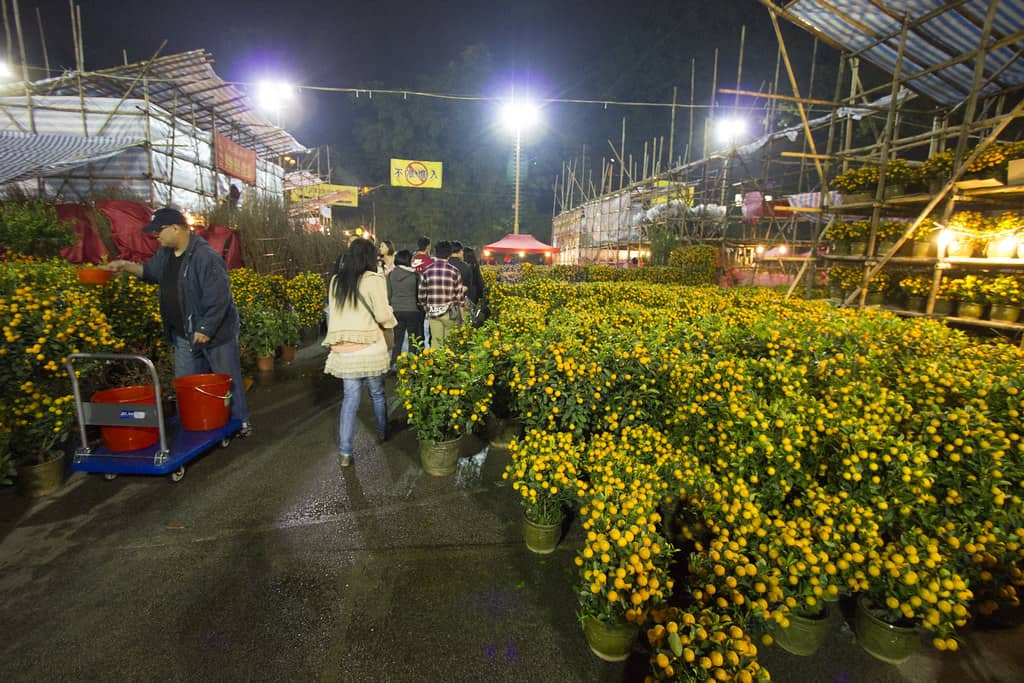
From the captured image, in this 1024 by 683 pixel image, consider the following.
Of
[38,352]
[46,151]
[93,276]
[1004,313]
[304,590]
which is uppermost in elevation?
[46,151]

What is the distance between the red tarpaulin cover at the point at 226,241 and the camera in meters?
10.3

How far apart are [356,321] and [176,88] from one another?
1597 centimetres

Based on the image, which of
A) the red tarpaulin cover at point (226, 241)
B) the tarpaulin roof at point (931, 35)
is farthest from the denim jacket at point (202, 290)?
the tarpaulin roof at point (931, 35)

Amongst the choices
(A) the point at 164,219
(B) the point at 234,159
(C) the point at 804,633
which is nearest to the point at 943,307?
(C) the point at 804,633

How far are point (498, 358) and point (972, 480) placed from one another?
11.5 feet

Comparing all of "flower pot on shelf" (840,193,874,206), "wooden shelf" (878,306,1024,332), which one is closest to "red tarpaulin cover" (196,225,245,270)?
"flower pot on shelf" (840,193,874,206)

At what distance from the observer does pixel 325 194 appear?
2969 centimetres

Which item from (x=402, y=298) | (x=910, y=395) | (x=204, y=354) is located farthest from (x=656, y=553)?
(x=402, y=298)

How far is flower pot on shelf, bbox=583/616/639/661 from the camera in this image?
2.38 metres

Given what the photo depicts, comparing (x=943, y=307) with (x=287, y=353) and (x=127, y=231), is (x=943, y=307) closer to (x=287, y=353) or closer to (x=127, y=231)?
(x=287, y=353)

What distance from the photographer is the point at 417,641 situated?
2562mm

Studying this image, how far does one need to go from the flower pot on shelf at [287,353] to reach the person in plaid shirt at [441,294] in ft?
11.4

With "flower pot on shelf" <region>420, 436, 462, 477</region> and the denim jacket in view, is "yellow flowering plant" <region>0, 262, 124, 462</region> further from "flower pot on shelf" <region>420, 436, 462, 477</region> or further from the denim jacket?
"flower pot on shelf" <region>420, 436, 462, 477</region>

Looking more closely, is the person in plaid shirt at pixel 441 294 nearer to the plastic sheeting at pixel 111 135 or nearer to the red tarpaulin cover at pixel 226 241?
the red tarpaulin cover at pixel 226 241
